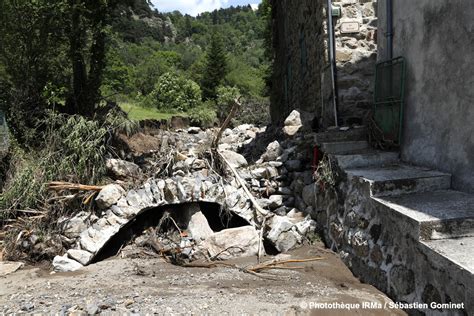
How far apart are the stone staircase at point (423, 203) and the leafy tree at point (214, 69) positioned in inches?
1263

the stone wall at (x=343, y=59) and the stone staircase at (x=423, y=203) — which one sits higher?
the stone wall at (x=343, y=59)

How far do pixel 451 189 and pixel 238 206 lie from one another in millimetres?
3084

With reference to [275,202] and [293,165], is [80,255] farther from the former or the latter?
[293,165]

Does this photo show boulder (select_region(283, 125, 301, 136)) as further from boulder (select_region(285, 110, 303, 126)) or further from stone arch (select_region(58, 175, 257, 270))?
stone arch (select_region(58, 175, 257, 270))

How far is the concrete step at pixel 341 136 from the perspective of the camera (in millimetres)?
6049

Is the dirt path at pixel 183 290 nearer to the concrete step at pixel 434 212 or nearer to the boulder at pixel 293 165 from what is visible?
the concrete step at pixel 434 212

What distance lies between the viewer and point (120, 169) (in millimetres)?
7441

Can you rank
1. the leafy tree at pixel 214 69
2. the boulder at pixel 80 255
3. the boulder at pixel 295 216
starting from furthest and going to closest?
the leafy tree at pixel 214 69, the boulder at pixel 295 216, the boulder at pixel 80 255

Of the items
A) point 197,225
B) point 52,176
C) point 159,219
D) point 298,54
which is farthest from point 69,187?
point 298,54

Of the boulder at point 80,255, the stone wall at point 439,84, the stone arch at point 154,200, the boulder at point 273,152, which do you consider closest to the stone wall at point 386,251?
the stone wall at point 439,84

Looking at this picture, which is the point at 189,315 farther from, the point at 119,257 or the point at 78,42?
the point at 78,42

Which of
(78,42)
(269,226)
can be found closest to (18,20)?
(78,42)

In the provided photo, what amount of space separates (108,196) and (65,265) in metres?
1.19

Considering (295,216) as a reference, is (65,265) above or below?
below
